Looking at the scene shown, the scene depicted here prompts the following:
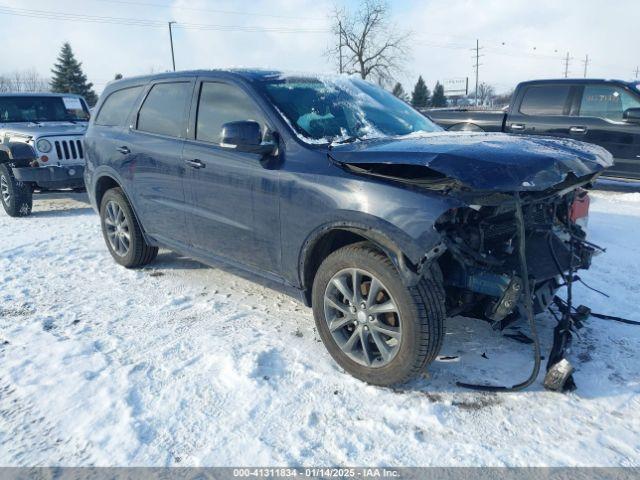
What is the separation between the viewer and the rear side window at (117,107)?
490 cm

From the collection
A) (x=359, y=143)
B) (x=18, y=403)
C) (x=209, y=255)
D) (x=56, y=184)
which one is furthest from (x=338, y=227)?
(x=56, y=184)

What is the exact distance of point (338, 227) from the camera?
2973 mm

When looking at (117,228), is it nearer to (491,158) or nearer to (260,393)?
(260,393)

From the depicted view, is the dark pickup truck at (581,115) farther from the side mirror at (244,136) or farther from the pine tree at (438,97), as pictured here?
the pine tree at (438,97)

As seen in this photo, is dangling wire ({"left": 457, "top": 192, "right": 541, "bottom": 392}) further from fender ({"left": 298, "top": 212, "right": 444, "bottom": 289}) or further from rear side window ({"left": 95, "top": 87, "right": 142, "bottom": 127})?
rear side window ({"left": 95, "top": 87, "right": 142, "bottom": 127})

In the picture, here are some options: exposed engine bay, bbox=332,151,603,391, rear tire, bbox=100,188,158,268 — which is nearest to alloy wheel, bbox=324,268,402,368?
exposed engine bay, bbox=332,151,603,391

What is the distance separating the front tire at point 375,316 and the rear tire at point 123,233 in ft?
8.34

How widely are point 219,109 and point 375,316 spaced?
203 cm

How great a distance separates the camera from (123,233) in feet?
16.8

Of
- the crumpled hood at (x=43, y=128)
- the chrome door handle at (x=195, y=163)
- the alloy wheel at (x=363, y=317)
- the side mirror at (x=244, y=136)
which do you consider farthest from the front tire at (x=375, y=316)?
the crumpled hood at (x=43, y=128)

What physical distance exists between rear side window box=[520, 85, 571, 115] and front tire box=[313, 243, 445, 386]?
275 inches

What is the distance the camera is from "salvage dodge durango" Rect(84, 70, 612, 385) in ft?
8.76

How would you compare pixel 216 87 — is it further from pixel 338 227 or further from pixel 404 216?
pixel 404 216

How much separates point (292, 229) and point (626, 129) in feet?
23.0
